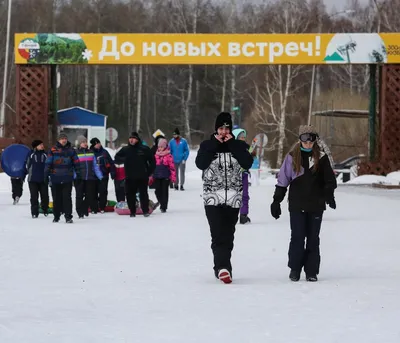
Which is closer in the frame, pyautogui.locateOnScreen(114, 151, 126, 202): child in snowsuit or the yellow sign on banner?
pyautogui.locateOnScreen(114, 151, 126, 202): child in snowsuit

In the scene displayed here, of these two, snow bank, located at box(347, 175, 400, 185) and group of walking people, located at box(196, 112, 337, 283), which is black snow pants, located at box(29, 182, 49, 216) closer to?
group of walking people, located at box(196, 112, 337, 283)

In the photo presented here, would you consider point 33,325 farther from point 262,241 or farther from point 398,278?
point 262,241

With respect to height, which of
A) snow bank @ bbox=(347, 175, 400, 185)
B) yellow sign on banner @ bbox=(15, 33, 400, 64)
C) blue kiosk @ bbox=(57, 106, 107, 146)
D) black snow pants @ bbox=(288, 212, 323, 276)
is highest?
yellow sign on banner @ bbox=(15, 33, 400, 64)

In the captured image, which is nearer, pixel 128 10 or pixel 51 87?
pixel 51 87

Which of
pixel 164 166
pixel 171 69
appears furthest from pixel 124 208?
pixel 171 69

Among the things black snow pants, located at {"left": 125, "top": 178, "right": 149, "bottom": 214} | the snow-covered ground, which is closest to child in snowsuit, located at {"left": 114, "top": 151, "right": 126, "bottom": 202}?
black snow pants, located at {"left": 125, "top": 178, "right": 149, "bottom": 214}

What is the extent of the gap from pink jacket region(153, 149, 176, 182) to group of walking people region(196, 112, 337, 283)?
10.3m

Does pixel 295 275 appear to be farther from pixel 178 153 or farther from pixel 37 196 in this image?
pixel 178 153

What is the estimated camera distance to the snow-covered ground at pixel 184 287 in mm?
6910

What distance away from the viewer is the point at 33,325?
714 centimetres

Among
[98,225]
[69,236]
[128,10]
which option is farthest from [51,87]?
[128,10]

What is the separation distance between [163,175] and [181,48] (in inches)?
407

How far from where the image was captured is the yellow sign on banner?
97.1 feet

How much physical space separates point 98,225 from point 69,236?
2095 millimetres
